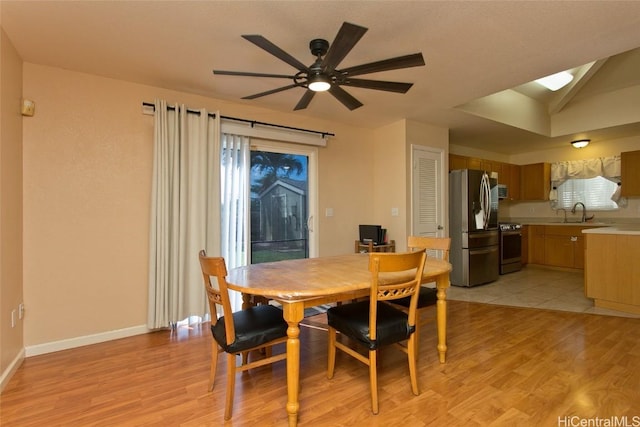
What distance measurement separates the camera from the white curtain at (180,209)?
2.85 m

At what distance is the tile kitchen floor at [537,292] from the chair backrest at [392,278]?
2.49 metres

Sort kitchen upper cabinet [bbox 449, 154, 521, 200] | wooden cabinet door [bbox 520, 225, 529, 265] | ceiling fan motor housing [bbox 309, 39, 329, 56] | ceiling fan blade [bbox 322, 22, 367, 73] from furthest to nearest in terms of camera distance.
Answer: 1. wooden cabinet door [bbox 520, 225, 529, 265]
2. kitchen upper cabinet [bbox 449, 154, 521, 200]
3. ceiling fan motor housing [bbox 309, 39, 329, 56]
4. ceiling fan blade [bbox 322, 22, 367, 73]

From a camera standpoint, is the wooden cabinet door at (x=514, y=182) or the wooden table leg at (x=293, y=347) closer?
the wooden table leg at (x=293, y=347)

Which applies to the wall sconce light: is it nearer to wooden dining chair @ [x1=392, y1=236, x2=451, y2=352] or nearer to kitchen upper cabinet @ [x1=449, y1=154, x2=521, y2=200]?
kitchen upper cabinet @ [x1=449, y1=154, x2=521, y2=200]

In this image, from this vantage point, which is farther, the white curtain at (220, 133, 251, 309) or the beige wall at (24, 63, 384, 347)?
the white curtain at (220, 133, 251, 309)

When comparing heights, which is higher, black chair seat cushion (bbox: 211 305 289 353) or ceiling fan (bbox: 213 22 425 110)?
ceiling fan (bbox: 213 22 425 110)

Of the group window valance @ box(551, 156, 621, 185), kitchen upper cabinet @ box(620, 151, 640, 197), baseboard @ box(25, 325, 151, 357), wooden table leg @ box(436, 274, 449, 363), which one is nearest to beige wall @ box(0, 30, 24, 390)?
baseboard @ box(25, 325, 151, 357)

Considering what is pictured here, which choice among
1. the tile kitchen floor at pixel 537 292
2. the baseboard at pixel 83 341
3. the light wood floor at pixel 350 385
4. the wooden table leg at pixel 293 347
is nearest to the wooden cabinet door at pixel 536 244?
the tile kitchen floor at pixel 537 292

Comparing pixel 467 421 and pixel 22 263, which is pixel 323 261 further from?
pixel 22 263

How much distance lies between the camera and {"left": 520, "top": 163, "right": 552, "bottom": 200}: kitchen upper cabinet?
5969 mm

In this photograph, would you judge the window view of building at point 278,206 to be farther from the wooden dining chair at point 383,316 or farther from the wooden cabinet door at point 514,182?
the wooden cabinet door at point 514,182

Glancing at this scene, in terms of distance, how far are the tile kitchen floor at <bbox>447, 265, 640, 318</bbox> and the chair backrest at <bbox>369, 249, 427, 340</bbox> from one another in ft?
8.17

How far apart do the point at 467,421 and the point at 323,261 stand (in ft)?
4.47

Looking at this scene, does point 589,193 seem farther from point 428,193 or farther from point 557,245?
point 428,193
